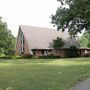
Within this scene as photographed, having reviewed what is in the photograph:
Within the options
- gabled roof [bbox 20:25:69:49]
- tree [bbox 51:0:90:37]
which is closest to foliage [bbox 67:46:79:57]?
gabled roof [bbox 20:25:69:49]

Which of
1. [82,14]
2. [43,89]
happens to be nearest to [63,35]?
[82,14]

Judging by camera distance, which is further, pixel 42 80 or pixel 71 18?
pixel 71 18

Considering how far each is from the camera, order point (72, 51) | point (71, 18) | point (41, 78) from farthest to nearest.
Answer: point (72, 51)
point (71, 18)
point (41, 78)

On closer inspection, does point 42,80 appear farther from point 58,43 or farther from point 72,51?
point 72,51

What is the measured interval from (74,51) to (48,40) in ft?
23.7

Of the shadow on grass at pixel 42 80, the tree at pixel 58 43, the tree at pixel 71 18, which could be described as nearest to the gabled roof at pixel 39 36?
the tree at pixel 58 43

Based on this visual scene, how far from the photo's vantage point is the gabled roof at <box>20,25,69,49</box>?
251 ft

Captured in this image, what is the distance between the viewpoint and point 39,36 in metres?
79.8

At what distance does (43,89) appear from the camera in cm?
1573

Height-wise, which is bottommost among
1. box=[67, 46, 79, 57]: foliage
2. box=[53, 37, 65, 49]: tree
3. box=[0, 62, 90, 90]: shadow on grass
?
box=[0, 62, 90, 90]: shadow on grass

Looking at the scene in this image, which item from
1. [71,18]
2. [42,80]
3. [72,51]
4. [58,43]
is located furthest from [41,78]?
[72,51]

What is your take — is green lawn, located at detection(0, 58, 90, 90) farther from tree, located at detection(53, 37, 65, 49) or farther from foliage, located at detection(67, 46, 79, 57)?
foliage, located at detection(67, 46, 79, 57)

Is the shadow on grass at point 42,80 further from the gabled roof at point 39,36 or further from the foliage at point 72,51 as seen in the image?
the foliage at point 72,51

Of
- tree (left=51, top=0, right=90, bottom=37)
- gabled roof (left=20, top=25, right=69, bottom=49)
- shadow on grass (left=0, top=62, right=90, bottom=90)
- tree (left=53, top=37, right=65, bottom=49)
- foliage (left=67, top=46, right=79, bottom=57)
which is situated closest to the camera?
shadow on grass (left=0, top=62, right=90, bottom=90)
